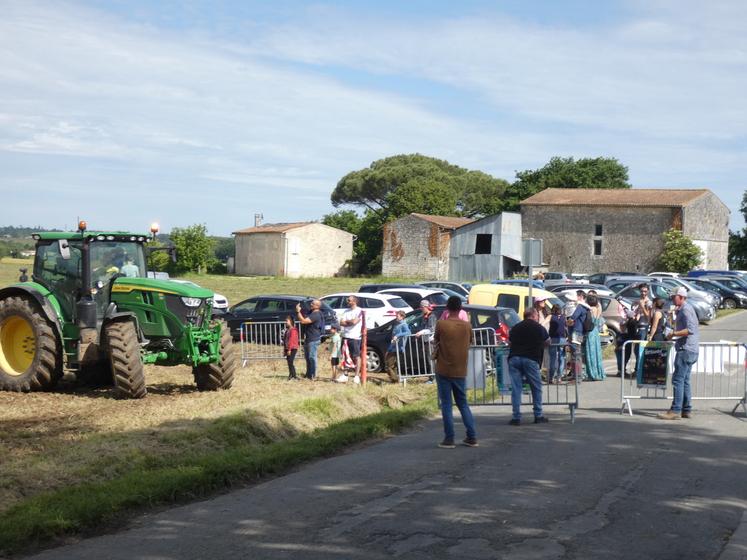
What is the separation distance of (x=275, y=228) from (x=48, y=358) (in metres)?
71.5

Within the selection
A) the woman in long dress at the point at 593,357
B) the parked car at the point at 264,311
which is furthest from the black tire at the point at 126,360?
the parked car at the point at 264,311

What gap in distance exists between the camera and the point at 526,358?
534 inches

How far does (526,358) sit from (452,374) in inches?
82.6

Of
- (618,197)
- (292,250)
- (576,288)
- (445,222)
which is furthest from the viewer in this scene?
(292,250)

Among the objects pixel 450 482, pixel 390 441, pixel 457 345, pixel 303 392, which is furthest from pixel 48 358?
pixel 450 482

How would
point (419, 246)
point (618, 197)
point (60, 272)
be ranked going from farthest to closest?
point (419, 246) < point (618, 197) < point (60, 272)

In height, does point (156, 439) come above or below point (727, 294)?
below

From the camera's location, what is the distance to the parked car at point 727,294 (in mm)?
47188

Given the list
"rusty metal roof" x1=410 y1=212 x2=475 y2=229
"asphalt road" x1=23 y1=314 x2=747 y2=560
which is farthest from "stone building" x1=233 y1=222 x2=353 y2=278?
"asphalt road" x1=23 y1=314 x2=747 y2=560

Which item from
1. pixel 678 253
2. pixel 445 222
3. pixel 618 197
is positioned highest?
pixel 618 197

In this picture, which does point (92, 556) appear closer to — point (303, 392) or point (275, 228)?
point (303, 392)

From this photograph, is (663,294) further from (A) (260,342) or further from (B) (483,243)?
(B) (483,243)

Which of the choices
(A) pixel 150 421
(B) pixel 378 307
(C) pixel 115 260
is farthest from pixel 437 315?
(A) pixel 150 421

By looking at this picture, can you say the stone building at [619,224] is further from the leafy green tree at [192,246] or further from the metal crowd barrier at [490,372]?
the metal crowd barrier at [490,372]
